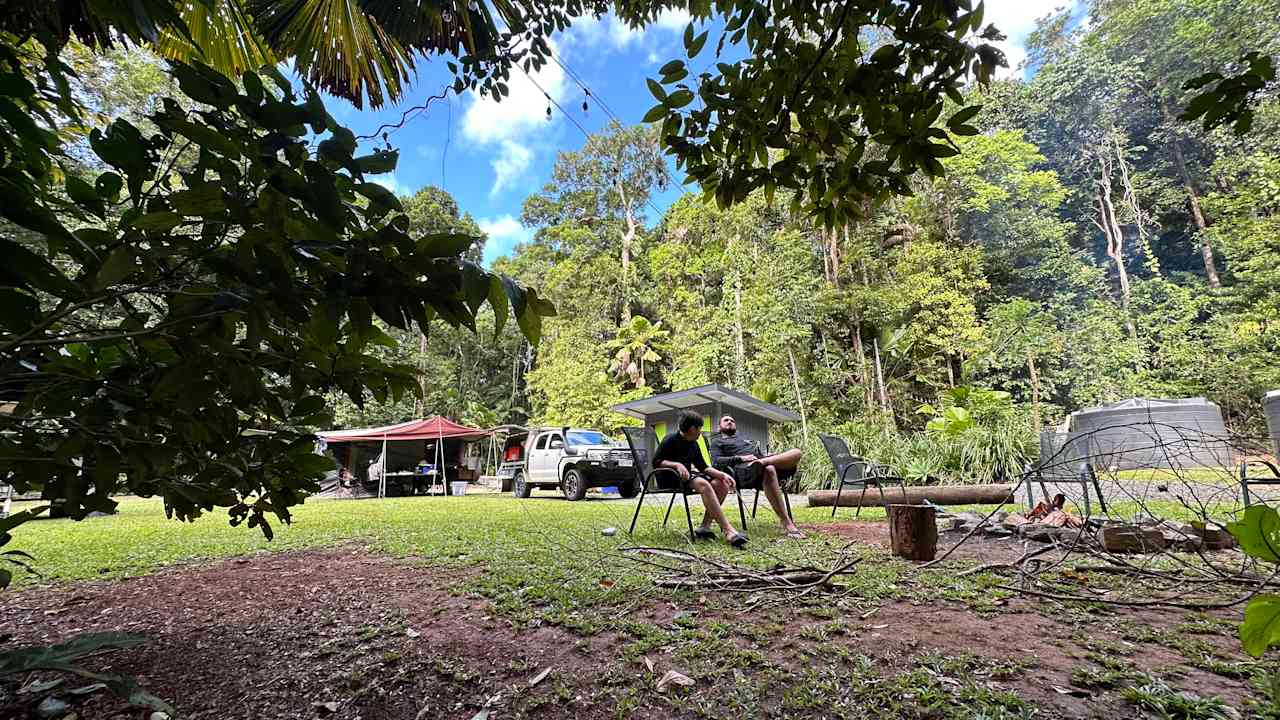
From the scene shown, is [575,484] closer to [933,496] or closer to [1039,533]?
[933,496]

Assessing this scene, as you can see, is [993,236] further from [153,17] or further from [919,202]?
[153,17]

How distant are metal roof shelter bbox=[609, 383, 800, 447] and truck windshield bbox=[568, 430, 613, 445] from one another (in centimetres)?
87

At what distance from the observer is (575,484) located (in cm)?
1055

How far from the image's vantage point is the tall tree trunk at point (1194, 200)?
18266mm

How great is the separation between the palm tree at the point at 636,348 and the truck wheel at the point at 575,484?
373 inches

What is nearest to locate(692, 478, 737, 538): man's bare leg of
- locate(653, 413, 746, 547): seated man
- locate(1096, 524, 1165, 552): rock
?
locate(653, 413, 746, 547): seated man

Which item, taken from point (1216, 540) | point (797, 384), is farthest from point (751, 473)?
point (797, 384)

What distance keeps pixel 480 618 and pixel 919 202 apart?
16466 millimetres

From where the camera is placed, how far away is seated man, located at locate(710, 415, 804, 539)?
4.36 metres

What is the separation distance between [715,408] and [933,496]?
4644 millimetres

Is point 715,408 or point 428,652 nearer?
point 428,652

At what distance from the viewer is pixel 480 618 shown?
2.24 m

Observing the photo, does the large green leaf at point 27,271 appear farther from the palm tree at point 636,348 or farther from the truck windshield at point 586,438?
the palm tree at point 636,348

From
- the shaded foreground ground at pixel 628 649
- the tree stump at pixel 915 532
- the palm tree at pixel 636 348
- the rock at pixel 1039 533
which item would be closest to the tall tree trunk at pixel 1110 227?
the palm tree at pixel 636 348
